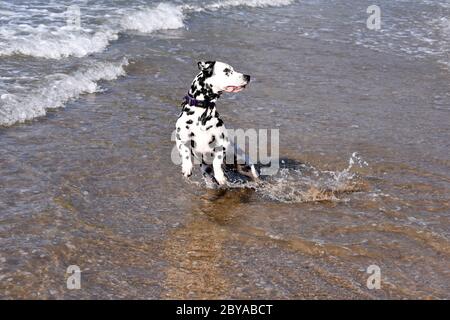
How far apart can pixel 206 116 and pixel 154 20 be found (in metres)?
9.54

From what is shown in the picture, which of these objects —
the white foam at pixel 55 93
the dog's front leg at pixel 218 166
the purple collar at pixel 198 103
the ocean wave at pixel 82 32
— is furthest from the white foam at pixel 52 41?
the dog's front leg at pixel 218 166

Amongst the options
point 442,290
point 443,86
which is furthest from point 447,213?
point 443,86

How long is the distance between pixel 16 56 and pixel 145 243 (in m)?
7.26

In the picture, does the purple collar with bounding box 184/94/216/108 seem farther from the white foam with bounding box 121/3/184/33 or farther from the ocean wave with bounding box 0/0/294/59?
the white foam with bounding box 121/3/184/33

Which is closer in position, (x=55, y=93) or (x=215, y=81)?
(x=215, y=81)

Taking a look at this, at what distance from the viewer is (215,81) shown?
22.8 feet

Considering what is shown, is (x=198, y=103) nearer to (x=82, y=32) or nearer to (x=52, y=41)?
(x=52, y=41)

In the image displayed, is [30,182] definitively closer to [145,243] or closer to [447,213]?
[145,243]

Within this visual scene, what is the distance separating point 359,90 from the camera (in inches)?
451

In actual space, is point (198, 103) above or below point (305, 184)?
above

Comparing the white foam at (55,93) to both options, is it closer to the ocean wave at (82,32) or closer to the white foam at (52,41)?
the white foam at (52,41)

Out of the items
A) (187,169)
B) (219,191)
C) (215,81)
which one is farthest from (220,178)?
(215,81)

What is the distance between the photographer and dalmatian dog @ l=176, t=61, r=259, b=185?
6.97 meters

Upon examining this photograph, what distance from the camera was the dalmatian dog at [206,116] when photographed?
6.97 m
